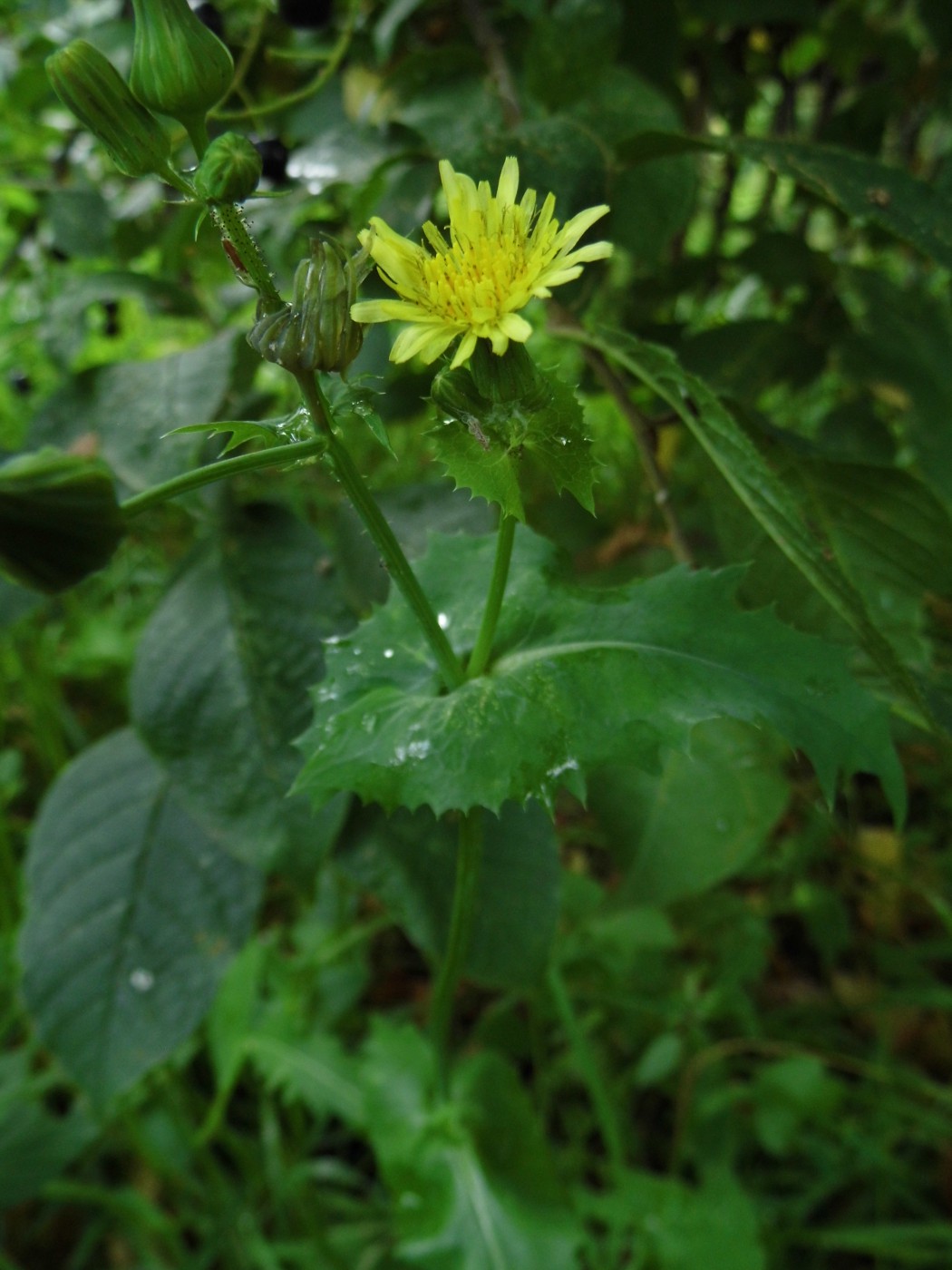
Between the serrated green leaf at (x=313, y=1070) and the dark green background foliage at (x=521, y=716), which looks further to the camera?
the serrated green leaf at (x=313, y=1070)

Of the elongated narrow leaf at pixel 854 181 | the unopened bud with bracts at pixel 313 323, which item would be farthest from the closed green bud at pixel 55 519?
the elongated narrow leaf at pixel 854 181

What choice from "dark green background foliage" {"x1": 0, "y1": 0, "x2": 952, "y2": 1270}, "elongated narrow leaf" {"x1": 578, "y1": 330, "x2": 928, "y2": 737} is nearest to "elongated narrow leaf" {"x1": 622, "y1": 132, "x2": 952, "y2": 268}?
"dark green background foliage" {"x1": 0, "y1": 0, "x2": 952, "y2": 1270}

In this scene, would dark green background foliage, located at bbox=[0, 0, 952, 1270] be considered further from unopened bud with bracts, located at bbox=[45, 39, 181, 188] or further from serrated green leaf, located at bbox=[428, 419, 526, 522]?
unopened bud with bracts, located at bbox=[45, 39, 181, 188]

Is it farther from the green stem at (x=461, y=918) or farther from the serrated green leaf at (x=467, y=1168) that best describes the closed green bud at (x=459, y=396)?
the serrated green leaf at (x=467, y=1168)

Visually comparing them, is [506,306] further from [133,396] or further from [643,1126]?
[643,1126]

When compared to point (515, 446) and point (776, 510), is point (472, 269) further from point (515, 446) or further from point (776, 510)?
point (776, 510)

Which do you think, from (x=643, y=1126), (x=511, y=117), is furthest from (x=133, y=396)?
(x=643, y=1126)

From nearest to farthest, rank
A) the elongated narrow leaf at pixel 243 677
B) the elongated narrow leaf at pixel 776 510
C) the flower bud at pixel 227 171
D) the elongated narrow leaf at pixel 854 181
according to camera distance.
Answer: the flower bud at pixel 227 171
the elongated narrow leaf at pixel 776 510
the elongated narrow leaf at pixel 854 181
the elongated narrow leaf at pixel 243 677
